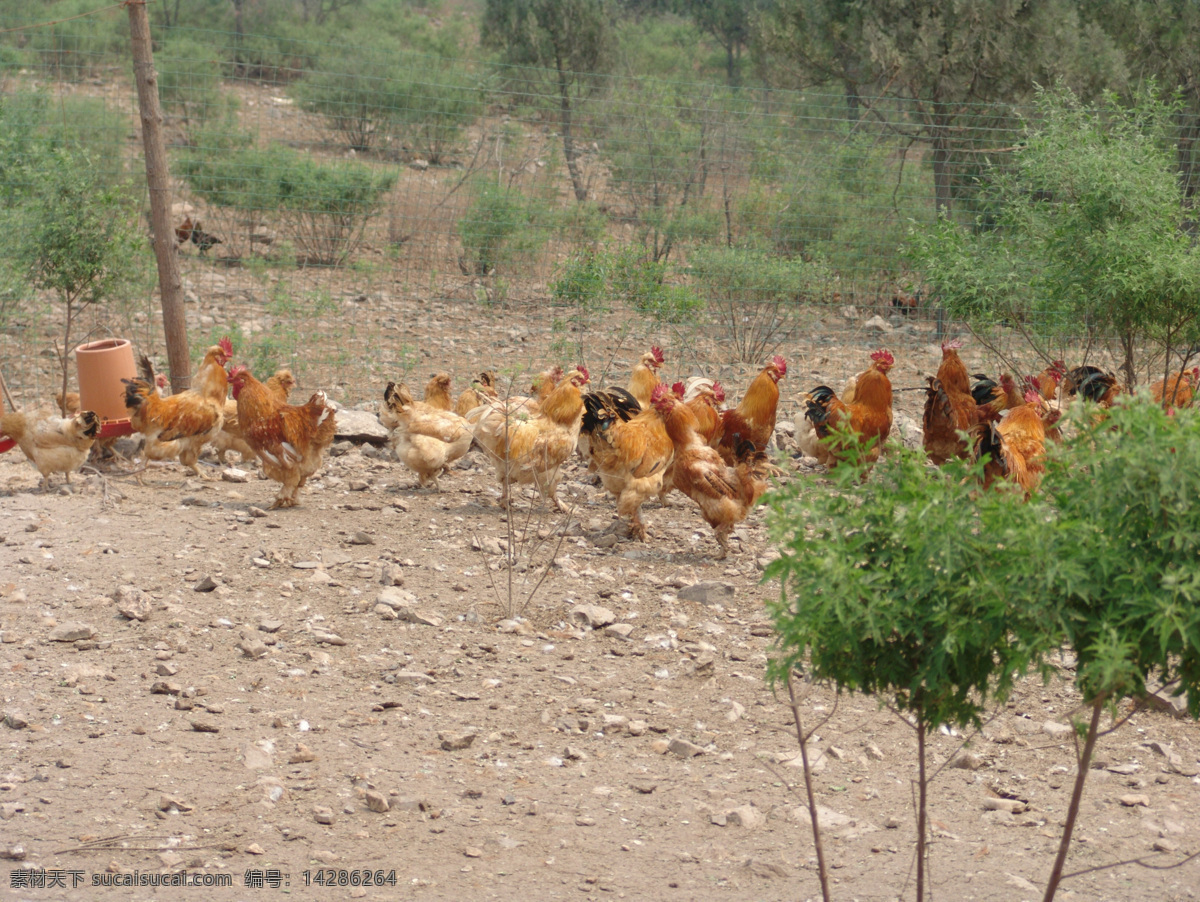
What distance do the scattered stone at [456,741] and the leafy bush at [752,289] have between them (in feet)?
24.0

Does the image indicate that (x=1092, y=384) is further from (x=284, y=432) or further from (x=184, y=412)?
(x=184, y=412)

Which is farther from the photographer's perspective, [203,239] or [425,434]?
[203,239]

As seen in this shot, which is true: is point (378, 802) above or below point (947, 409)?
below

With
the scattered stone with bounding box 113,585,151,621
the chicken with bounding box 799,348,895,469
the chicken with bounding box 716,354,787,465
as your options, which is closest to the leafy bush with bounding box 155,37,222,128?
the chicken with bounding box 716,354,787,465

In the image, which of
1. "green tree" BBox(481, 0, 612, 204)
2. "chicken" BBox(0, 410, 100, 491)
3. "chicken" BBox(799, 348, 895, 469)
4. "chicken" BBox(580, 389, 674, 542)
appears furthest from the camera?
"green tree" BBox(481, 0, 612, 204)

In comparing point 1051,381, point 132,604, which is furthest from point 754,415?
point 132,604

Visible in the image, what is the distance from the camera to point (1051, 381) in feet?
27.7

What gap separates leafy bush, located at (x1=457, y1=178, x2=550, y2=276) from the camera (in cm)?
1131

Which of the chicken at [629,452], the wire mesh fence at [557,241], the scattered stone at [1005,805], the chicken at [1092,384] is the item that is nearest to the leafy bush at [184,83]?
the wire mesh fence at [557,241]

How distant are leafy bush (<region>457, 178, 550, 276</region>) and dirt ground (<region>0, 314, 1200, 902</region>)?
17.1 feet

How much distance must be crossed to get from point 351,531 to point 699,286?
18.5 feet

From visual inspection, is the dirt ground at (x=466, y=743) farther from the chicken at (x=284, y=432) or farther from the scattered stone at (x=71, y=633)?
the chicken at (x=284, y=432)

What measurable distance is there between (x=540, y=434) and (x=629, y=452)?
743 mm

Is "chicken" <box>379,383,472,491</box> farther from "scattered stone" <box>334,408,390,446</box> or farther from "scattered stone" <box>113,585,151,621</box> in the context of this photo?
"scattered stone" <box>113,585,151,621</box>
